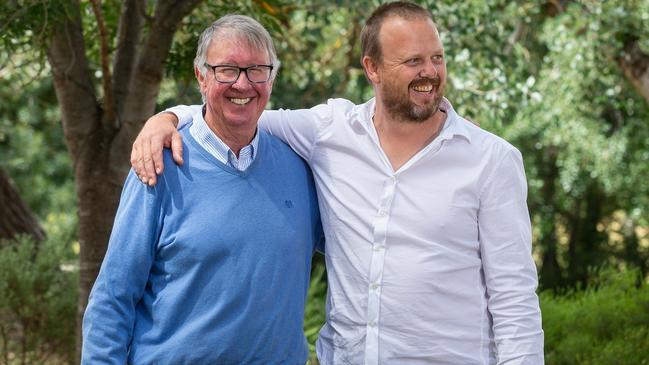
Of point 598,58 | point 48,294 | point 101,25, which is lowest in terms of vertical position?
point 48,294

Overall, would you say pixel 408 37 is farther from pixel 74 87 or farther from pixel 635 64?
pixel 635 64

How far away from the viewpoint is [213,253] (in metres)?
2.71

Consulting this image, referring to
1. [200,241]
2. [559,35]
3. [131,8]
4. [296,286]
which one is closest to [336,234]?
[296,286]

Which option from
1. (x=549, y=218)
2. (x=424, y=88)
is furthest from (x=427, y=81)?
(x=549, y=218)

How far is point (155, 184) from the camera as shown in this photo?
2.73m

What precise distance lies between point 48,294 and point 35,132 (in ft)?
31.6

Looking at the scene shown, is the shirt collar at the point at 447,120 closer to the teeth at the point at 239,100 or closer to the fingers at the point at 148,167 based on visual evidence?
the teeth at the point at 239,100

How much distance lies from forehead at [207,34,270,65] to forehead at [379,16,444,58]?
13.9 inches

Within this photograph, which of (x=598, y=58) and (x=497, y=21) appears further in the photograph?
(x=598, y=58)

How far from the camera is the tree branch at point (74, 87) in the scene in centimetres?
492

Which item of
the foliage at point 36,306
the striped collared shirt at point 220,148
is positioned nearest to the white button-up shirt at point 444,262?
the striped collared shirt at point 220,148

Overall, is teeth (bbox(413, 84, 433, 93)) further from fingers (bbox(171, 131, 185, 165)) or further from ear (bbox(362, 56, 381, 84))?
fingers (bbox(171, 131, 185, 165))

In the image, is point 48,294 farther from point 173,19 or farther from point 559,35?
point 559,35

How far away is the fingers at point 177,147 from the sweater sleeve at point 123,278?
10 centimetres
